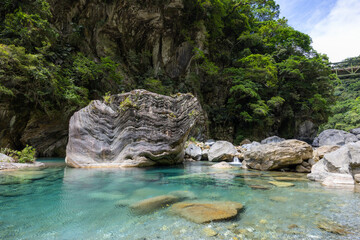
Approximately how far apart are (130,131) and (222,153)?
5.39 meters

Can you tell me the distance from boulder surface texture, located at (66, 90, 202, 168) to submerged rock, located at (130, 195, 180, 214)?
4770 millimetres

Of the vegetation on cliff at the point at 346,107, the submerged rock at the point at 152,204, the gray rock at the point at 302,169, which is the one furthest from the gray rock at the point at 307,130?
the submerged rock at the point at 152,204

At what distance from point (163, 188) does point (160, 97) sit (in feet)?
18.3

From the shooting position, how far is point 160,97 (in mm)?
9258

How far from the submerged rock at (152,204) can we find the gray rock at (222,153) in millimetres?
7654

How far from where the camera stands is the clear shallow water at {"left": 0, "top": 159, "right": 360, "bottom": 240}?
82.3 inches

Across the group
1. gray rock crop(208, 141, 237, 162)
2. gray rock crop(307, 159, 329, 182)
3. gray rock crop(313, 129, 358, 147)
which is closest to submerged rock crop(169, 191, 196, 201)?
gray rock crop(307, 159, 329, 182)

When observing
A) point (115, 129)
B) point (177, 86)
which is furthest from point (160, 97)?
point (177, 86)

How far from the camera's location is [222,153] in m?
10.8

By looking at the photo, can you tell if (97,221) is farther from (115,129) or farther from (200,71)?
(200,71)

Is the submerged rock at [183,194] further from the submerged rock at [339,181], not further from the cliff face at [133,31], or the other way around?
the cliff face at [133,31]

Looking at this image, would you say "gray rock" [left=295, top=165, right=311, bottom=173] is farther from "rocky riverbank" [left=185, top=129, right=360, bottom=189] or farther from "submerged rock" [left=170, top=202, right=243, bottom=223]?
"submerged rock" [left=170, top=202, right=243, bottom=223]

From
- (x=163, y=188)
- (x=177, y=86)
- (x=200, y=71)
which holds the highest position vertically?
(x=200, y=71)

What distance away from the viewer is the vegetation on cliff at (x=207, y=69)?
37.1 ft
